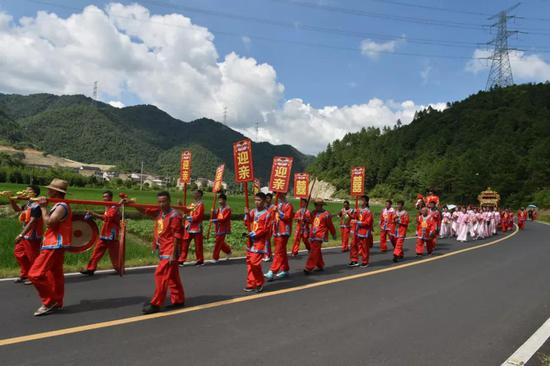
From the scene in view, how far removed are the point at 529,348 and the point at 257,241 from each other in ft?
14.1

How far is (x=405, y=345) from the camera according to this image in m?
4.70

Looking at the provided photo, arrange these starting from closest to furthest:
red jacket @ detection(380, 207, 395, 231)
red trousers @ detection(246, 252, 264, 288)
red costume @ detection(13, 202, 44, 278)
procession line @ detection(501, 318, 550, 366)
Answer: procession line @ detection(501, 318, 550, 366), red costume @ detection(13, 202, 44, 278), red trousers @ detection(246, 252, 264, 288), red jacket @ detection(380, 207, 395, 231)

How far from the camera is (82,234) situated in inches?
311

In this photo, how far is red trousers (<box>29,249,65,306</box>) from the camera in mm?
5246

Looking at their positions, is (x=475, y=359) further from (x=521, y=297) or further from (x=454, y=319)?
(x=521, y=297)

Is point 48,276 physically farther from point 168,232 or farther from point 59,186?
point 168,232

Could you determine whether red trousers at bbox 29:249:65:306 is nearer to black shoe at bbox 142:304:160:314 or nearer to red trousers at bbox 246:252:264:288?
black shoe at bbox 142:304:160:314

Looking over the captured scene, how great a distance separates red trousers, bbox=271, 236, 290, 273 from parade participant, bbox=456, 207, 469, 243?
14.5 m

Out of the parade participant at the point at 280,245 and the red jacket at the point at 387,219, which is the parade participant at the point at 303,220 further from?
the red jacket at the point at 387,219

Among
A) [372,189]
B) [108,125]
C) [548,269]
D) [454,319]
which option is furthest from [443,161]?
[108,125]

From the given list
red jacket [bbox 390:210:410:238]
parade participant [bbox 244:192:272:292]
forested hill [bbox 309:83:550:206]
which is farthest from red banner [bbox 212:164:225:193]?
forested hill [bbox 309:83:550:206]

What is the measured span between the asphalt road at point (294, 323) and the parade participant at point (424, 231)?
175 inches

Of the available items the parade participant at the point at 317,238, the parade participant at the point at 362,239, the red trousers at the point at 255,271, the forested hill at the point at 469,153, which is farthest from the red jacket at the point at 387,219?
the forested hill at the point at 469,153

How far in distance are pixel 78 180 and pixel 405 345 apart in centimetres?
7500
